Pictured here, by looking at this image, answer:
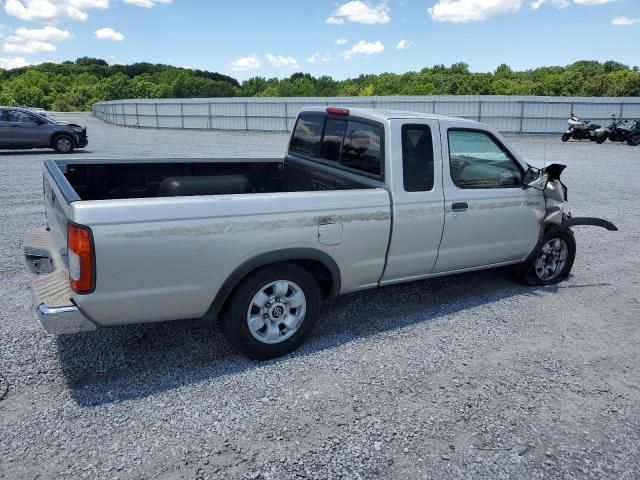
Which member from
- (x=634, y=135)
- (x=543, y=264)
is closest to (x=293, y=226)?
(x=543, y=264)

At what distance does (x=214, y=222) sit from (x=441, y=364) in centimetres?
198

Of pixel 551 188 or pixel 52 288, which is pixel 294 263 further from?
pixel 551 188

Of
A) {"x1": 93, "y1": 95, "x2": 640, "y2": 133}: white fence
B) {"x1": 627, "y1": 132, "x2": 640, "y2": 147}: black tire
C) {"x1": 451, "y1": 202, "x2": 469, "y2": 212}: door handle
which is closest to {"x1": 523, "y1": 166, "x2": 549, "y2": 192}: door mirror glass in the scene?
{"x1": 451, "y1": 202, "x2": 469, "y2": 212}: door handle

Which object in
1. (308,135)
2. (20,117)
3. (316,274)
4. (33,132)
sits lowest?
(316,274)

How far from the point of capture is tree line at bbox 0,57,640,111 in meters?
77.7

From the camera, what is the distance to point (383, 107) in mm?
27578

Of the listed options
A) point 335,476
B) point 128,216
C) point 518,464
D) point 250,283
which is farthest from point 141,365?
point 518,464

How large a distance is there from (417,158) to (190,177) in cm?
230

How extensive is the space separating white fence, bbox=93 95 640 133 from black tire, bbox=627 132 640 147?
11.3ft

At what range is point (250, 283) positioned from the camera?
328cm

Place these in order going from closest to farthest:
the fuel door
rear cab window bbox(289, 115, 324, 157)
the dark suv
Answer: the fuel door → rear cab window bbox(289, 115, 324, 157) → the dark suv

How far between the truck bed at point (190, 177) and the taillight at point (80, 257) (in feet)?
5.55

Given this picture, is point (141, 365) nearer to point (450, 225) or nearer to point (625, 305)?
point (450, 225)

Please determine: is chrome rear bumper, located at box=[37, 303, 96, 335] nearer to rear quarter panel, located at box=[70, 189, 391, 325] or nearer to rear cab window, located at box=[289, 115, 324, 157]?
rear quarter panel, located at box=[70, 189, 391, 325]
